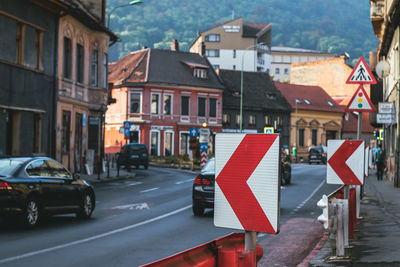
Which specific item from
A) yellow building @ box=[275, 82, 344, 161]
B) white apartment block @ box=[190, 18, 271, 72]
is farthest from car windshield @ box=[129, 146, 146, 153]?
white apartment block @ box=[190, 18, 271, 72]

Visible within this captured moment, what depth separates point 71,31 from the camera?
33250 mm

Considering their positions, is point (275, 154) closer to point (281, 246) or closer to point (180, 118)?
point (281, 246)

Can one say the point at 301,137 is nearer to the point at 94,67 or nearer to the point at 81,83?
the point at 94,67

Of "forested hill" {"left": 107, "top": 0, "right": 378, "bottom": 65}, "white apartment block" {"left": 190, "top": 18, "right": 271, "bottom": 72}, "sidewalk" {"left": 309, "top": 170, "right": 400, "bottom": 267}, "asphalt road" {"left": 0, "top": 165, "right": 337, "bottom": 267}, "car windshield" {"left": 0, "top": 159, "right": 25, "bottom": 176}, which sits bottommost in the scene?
"asphalt road" {"left": 0, "top": 165, "right": 337, "bottom": 267}

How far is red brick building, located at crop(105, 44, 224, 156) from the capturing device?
66.1 metres

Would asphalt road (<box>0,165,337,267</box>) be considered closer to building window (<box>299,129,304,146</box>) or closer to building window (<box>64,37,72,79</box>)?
building window (<box>64,37,72,79</box>)

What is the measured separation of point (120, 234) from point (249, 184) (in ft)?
27.6

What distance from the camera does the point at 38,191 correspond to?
45.0 ft

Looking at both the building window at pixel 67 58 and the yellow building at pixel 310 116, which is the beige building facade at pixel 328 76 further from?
the building window at pixel 67 58

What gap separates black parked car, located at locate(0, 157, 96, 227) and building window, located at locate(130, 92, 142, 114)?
5042cm

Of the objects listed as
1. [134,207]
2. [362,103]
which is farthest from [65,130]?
[362,103]

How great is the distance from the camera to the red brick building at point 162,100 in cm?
6612

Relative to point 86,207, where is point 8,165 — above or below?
above

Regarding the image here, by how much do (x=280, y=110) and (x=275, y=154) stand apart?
7468cm
